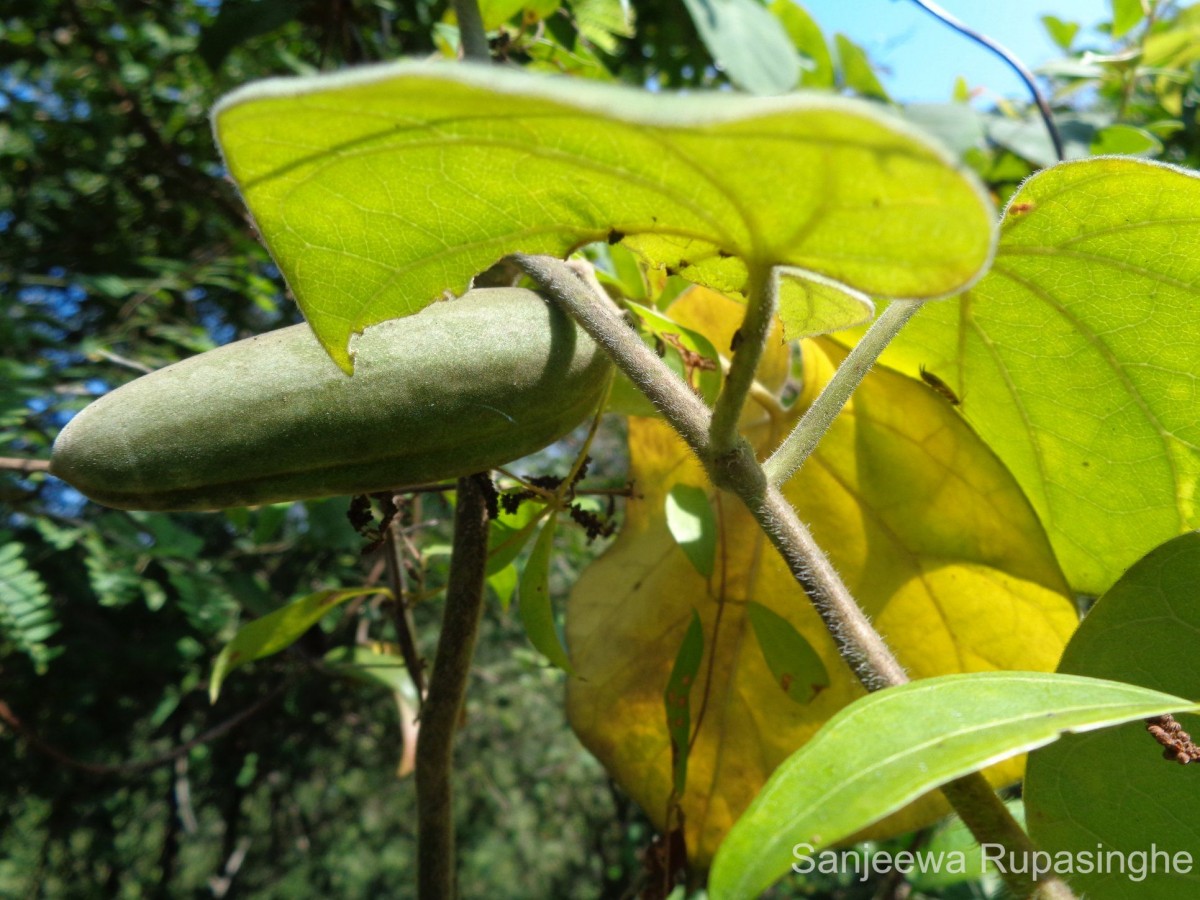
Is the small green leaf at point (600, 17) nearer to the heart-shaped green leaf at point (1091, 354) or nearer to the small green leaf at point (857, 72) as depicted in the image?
the small green leaf at point (857, 72)

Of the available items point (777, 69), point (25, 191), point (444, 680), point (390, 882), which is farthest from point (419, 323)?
point (390, 882)

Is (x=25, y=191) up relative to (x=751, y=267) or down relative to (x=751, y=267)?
down

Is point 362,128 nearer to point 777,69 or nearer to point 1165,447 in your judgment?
point 1165,447

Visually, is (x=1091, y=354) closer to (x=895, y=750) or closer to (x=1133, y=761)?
(x=1133, y=761)

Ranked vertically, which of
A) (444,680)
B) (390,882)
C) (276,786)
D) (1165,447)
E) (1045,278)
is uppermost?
(1045,278)

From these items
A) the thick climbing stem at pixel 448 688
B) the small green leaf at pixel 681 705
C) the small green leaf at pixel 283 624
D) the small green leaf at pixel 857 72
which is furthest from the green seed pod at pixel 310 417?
the small green leaf at pixel 857 72

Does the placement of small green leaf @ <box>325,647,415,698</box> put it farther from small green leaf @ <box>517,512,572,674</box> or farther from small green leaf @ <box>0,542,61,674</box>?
small green leaf @ <box>517,512,572,674</box>

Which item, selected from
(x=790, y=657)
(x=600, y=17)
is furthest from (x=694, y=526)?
(x=600, y=17)
